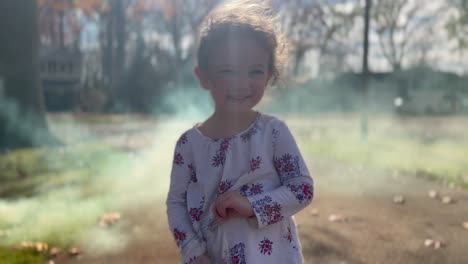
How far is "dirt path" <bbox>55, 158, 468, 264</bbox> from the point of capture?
10.2 ft

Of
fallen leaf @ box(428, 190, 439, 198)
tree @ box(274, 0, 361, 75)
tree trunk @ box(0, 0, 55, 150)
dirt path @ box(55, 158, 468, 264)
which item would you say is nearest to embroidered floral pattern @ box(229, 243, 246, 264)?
dirt path @ box(55, 158, 468, 264)

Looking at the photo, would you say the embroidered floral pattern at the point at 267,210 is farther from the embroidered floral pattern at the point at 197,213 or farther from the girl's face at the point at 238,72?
the girl's face at the point at 238,72

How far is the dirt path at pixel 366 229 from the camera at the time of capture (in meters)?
3.11

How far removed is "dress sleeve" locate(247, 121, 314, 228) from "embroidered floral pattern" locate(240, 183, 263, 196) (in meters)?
0.03

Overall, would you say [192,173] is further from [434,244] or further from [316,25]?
[316,25]

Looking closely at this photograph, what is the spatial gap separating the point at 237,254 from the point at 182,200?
0.27 meters

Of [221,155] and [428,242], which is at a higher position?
[221,155]

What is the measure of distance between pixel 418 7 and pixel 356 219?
18.9 m

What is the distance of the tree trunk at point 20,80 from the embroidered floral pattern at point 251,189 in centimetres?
769

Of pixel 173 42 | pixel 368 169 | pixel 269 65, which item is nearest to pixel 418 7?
pixel 173 42

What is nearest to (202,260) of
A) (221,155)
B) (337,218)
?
(221,155)

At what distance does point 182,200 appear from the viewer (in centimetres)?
165

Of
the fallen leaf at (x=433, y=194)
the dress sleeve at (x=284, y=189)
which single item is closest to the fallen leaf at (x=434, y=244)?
the fallen leaf at (x=433, y=194)

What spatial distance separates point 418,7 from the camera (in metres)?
20.5
